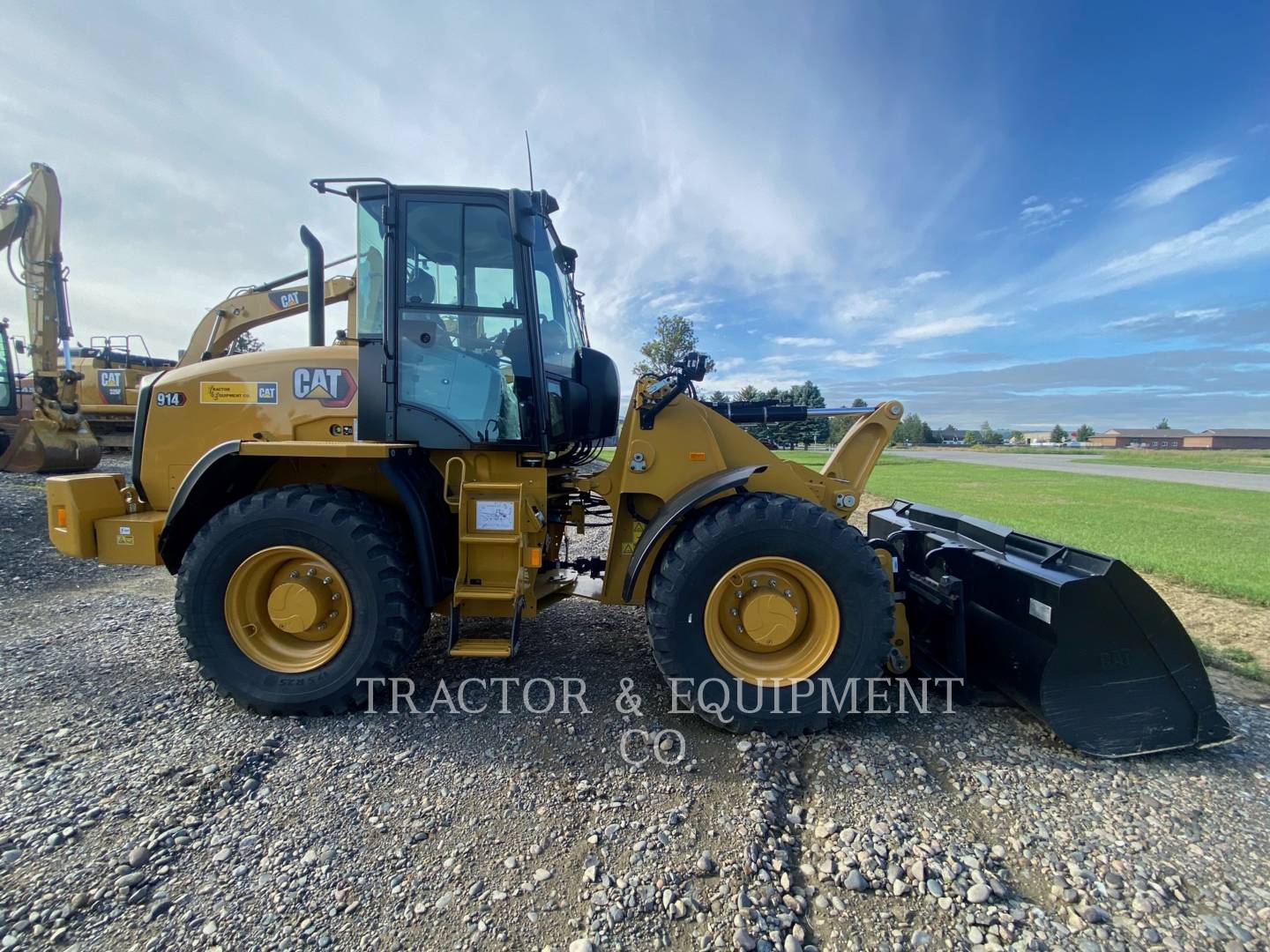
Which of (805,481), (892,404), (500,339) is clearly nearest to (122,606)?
(500,339)

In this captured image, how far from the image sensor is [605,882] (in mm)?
1970

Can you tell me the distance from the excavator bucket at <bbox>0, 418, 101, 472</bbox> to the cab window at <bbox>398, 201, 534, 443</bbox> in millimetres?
12253

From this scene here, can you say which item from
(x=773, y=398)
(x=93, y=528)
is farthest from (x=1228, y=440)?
(x=93, y=528)

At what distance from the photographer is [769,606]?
2.92 m

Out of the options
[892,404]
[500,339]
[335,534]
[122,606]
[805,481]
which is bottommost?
[122,606]

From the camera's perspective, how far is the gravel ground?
181 centimetres

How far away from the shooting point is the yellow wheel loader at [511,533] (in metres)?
2.81

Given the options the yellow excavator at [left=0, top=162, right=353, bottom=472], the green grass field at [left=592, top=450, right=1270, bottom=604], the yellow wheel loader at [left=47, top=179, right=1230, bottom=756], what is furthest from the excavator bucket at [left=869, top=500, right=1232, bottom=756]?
the yellow excavator at [left=0, top=162, right=353, bottom=472]

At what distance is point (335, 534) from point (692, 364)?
2.18m

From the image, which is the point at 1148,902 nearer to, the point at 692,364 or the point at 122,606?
the point at 692,364

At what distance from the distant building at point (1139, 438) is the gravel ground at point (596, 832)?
4557 inches

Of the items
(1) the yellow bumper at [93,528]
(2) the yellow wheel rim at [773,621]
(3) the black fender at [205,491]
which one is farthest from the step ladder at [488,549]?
(1) the yellow bumper at [93,528]

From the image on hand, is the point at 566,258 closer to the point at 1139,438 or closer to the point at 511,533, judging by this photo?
the point at 511,533

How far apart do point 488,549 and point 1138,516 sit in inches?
529
